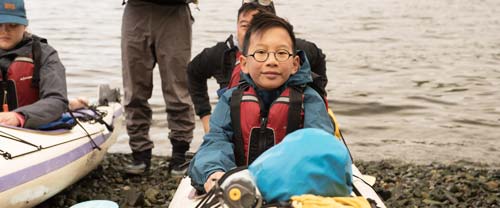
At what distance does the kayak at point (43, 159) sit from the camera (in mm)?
4051

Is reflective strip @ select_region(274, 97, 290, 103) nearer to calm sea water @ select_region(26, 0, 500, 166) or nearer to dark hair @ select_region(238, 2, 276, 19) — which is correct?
dark hair @ select_region(238, 2, 276, 19)

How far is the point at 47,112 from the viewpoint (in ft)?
14.9

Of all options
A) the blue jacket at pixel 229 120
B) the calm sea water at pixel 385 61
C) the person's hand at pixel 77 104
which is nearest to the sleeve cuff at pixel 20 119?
the person's hand at pixel 77 104

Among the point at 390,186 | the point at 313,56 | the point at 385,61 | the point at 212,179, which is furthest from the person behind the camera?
the point at 385,61

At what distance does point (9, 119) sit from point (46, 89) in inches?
15.8

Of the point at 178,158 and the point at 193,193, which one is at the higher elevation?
the point at 193,193

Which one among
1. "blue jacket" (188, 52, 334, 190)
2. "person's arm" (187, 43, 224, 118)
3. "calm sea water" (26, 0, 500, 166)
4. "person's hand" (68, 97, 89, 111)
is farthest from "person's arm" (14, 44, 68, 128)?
"calm sea water" (26, 0, 500, 166)

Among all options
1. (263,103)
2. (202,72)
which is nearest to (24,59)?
(202,72)

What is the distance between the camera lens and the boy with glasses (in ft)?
14.5

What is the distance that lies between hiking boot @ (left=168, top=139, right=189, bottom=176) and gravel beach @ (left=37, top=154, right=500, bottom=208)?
7 cm

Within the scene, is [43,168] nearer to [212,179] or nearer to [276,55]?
[212,179]

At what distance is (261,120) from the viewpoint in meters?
3.50

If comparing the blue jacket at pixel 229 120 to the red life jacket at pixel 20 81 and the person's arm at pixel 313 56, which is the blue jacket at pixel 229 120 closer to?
the person's arm at pixel 313 56

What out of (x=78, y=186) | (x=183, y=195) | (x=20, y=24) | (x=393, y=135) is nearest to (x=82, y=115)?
(x=78, y=186)
